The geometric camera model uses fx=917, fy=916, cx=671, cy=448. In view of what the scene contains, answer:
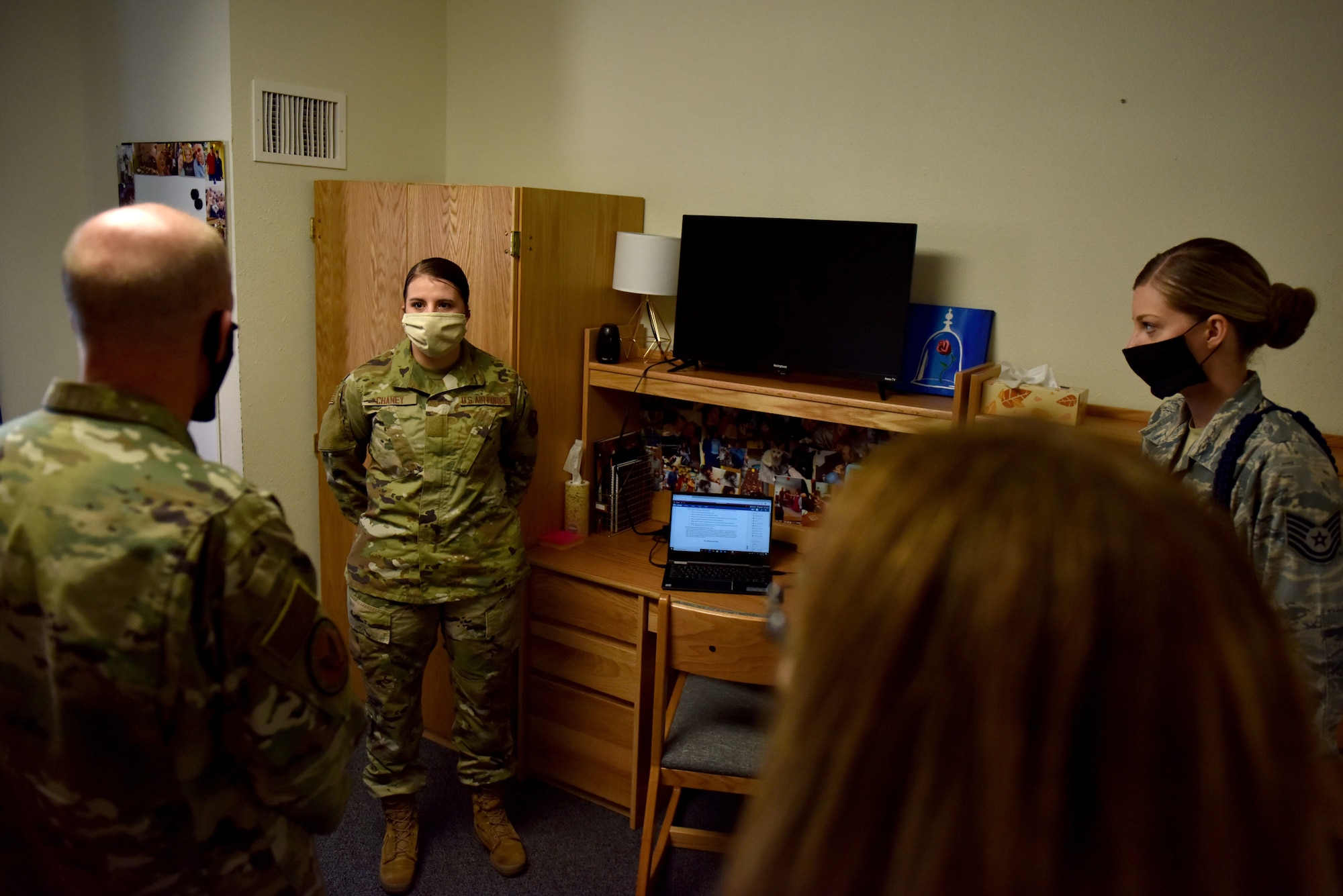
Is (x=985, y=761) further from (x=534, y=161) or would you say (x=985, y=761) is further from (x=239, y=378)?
(x=534, y=161)

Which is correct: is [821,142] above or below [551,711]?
above

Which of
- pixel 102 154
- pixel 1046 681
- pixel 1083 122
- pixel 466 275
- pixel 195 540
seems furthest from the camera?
pixel 102 154

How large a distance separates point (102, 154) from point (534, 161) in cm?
146

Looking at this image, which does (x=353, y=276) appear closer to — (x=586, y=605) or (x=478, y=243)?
(x=478, y=243)

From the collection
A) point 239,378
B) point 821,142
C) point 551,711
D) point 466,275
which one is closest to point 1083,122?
point 821,142

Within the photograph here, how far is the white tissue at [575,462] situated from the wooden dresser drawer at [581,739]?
62 cm

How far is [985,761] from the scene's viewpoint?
1.59ft

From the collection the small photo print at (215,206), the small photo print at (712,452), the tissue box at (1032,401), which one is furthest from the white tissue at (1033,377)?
the small photo print at (215,206)

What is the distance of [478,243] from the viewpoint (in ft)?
8.66

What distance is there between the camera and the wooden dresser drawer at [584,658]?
8.62 ft

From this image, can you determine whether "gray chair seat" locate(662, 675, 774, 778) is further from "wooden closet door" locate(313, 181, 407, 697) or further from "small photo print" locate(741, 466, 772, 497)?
"wooden closet door" locate(313, 181, 407, 697)

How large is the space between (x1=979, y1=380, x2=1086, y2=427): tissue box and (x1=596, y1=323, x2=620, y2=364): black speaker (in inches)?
43.5

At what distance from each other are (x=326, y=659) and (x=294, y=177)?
2033 millimetres

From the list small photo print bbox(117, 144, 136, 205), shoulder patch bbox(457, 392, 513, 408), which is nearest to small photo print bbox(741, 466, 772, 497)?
shoulder patch bbox(457, 392, 513, 408)
